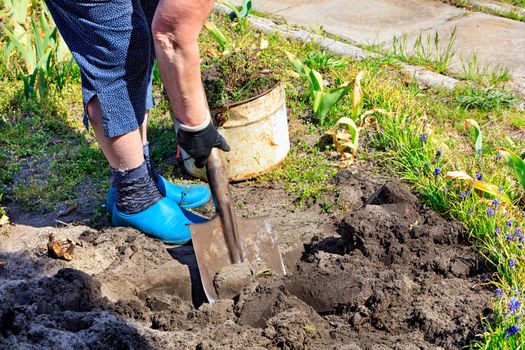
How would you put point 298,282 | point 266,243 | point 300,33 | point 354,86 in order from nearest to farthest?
point 298,282, point 266,243, point 354,86, point 300,33

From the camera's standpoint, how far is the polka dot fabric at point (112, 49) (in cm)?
309

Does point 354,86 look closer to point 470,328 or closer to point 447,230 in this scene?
point 447,230

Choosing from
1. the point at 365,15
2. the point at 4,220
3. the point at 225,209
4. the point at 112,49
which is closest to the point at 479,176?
the point at 225,209

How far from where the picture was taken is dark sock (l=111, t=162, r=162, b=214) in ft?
11.6

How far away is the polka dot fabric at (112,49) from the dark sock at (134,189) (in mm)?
248

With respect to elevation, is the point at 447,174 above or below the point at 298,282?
above

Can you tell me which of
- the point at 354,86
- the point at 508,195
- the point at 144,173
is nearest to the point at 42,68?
the point at 144,173

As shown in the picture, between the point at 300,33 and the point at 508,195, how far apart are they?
2.50 m

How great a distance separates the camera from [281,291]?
10.0ft

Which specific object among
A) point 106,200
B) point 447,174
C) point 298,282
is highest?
point 447,174

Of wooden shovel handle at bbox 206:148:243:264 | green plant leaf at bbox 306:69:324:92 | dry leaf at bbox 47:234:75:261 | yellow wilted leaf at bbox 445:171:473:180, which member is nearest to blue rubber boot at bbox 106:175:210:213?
dry leaf at bbox 47:234:75:261

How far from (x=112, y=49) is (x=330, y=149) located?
162cm

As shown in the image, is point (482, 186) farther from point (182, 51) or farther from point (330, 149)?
point (182, 51)

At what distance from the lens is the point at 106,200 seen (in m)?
3.94
